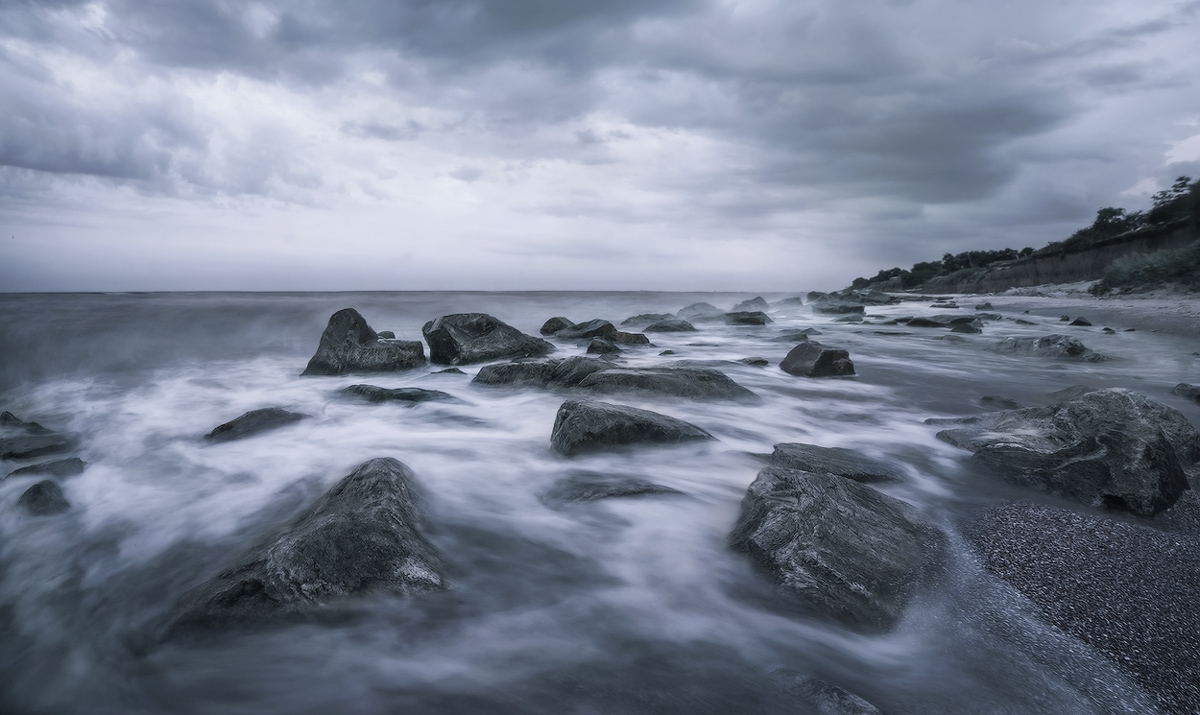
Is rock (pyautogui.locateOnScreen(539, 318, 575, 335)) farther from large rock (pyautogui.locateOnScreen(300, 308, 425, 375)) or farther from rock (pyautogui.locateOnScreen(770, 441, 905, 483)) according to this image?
rock (pyautogui.locateOnScreen(770, 441, 905, 483))

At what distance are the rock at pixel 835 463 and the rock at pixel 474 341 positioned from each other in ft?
18.7

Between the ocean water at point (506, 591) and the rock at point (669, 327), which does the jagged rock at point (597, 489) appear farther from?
the rock at point (669, 327)

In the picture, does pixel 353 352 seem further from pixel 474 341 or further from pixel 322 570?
pixel 322 570

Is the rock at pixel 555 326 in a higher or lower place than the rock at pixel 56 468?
higher

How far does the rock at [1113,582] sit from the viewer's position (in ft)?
5.83

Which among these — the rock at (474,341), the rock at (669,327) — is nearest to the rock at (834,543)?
the rock at (474,341)

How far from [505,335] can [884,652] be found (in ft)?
24.8

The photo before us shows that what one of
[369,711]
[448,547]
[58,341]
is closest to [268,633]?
[369,711]

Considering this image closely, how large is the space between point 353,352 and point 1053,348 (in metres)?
10.6

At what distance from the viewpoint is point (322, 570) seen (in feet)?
6.95

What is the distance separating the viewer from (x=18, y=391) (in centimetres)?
757

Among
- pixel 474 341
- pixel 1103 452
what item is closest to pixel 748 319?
pixel 474 341

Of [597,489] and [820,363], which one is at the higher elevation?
[820,363]

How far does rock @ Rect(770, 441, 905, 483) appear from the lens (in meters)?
3.32
